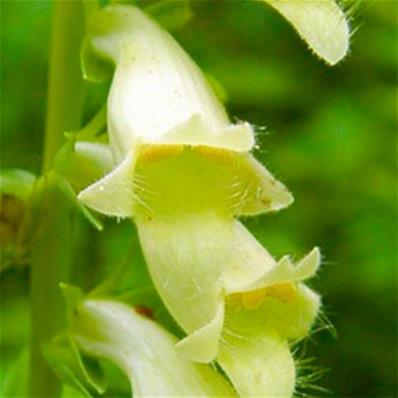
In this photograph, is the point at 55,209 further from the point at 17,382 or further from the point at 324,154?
the point at 324,154

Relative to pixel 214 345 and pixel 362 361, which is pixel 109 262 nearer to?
pixel 362 361

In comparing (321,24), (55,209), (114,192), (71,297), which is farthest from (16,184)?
(321,24)

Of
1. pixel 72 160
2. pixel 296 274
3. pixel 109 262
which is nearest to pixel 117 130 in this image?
pixel 72 160

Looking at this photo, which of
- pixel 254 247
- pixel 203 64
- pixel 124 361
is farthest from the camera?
pixel 203 64

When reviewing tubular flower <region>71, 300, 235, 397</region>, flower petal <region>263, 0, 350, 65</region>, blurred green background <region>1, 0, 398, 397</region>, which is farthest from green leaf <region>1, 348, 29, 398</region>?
blurred green background <region>1, 0, 398, 397</region>

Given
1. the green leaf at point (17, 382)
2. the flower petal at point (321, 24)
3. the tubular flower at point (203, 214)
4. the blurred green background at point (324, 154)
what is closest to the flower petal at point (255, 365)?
the tubular flower at point (203, 214)

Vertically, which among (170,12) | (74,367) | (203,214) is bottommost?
(74,367)
